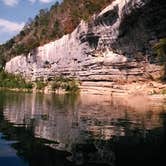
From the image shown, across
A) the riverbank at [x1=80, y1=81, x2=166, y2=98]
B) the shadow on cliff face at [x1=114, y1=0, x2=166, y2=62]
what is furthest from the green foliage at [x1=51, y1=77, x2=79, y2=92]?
the shadow on cliff face at [x1=114, y1=0, x2=166, y2=62]

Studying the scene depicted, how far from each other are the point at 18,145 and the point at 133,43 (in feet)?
162

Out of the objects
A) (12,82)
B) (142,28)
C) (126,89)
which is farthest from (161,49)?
(12,82)

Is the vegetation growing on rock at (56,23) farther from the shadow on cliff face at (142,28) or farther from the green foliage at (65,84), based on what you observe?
the green foliage at (65,84)

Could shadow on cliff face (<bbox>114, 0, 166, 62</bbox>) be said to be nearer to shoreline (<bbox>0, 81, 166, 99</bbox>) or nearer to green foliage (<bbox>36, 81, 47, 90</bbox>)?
shoreline (<bbox>0, 81, 166, 99</bbox>)

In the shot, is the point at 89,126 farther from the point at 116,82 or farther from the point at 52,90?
the point at 52,90

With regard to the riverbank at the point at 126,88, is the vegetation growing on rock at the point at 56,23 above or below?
above

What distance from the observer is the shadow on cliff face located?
177ft

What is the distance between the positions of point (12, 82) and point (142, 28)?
150ft

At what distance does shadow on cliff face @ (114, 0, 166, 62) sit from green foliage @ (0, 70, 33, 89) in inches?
1185

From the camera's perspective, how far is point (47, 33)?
110812 mm

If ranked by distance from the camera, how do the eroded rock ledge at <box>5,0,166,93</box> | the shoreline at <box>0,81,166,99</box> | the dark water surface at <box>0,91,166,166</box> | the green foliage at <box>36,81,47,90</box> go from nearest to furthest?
the dark water surface at <box>0,91,166,166</box> → the shoreline at <box>0,81,166,99</box> → the eroded rock ledge at <box>5,0,166,93</box> → the green foliage at <box>36,81,47,90</box>

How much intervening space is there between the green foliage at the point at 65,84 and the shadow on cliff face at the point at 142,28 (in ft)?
42.8

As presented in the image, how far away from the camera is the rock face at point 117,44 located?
56794mm

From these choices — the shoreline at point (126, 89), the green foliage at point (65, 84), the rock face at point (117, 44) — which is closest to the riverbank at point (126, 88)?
the shoreline at point (126, 89)
